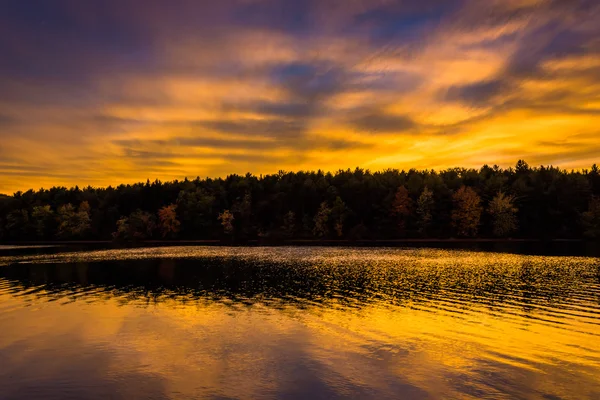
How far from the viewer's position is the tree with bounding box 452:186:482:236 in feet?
579

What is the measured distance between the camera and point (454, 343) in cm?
2994

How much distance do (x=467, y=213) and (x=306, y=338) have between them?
526 feet

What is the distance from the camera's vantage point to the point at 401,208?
619 feet

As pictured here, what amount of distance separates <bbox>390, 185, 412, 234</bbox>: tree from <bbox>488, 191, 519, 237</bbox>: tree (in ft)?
105

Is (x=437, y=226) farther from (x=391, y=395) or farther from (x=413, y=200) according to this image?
(x=391, y=395)

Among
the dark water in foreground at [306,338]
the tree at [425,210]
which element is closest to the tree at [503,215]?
the tree at [425,210]

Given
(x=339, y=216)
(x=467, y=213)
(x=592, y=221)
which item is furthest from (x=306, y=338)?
(x=592, y=221)

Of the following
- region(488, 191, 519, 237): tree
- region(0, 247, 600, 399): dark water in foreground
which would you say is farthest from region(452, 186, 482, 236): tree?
region(0, 247, 600, 399): dark water in foreground

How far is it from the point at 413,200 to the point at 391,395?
176892 millimetres

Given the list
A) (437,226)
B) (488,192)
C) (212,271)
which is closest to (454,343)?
(212,271)

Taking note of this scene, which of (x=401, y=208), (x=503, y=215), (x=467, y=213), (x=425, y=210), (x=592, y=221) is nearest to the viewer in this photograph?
(x=592, y=221)

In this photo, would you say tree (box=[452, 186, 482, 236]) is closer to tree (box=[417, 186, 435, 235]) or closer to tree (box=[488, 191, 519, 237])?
tree (box=[488, 191, 519, 237])

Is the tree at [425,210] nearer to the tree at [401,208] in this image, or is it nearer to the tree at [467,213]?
the tree at [401,208]

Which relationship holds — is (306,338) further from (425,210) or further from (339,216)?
(339,216)
